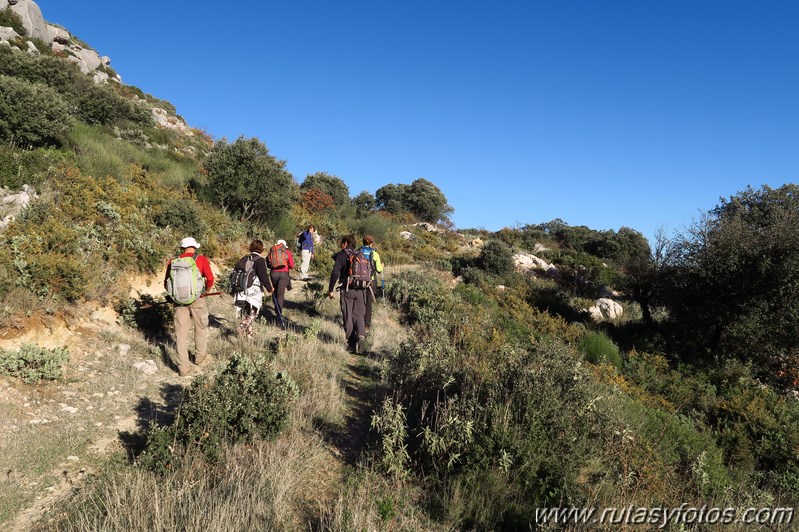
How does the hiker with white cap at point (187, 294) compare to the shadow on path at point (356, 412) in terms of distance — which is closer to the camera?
the shadow on path at point (356, 412)

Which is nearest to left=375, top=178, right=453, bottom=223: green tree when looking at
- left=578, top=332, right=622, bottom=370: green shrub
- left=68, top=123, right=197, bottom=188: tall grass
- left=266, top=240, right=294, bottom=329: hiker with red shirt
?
left=68, top=123, right=197, bottom=188: tall grass

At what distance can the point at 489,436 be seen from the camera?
12.3ft

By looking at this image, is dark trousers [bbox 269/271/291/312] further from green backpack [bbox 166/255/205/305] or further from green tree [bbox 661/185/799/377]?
green tree [bbox 661/185/799/377]

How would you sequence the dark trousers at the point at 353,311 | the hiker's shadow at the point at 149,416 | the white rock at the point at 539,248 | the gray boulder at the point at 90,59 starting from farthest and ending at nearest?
the gray boulder at the point at 90,59, the white rock at the point at 539,248, the dark trousers at the point at 353,311, the hiker's shadow at the point at 149,416

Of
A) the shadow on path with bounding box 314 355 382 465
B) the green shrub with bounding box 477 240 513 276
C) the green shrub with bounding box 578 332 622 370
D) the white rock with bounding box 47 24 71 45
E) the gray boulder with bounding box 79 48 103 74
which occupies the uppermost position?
the white rock with bounding box 47 24 71 45

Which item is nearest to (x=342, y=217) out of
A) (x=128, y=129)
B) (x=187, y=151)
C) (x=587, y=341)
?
(x=187, y=151)

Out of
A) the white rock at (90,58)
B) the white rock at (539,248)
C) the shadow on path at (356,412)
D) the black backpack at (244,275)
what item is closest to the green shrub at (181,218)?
the black backpack at (244,275)

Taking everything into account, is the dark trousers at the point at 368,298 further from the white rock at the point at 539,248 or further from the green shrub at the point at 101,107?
the white rock at the point at 539,248

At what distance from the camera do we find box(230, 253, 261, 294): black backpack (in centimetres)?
627

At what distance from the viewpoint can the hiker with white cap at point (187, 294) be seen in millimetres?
5132

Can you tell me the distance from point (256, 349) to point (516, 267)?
14.4m

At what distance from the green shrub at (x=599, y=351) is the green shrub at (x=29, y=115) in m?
14.1

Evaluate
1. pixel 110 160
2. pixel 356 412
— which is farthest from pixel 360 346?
pixel 110 160

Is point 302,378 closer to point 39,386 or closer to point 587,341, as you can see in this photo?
point 39,386
